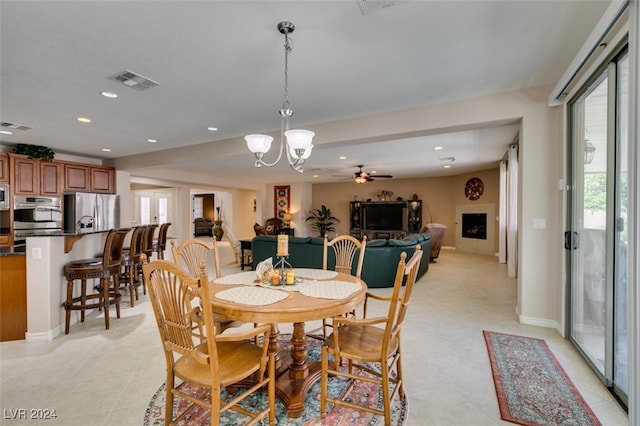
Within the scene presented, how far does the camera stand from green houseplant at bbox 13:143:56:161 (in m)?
5.07

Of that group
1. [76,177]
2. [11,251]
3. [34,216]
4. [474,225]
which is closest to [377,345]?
[11,251]

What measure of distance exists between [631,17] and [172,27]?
2608mm

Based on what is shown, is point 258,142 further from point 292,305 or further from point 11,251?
point 11,251

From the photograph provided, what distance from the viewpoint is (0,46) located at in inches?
86.5

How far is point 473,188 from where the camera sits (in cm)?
927

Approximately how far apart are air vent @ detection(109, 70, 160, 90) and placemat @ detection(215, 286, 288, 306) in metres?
2.18

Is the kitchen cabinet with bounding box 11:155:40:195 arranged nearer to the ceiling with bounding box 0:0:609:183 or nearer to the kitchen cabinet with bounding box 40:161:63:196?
the kitchen cabinet with bounding box 40:161:63:196

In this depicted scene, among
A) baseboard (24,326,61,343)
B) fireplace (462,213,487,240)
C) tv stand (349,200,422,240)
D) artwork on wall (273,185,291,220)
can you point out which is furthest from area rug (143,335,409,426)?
artwork on wall (273,185,291,220)

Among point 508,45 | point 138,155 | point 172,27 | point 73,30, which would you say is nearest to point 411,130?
point 508,45

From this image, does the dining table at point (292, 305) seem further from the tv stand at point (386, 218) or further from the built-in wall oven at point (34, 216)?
the tv stand at point (386, 218)

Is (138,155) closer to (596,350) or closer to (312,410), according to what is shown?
(312,410)

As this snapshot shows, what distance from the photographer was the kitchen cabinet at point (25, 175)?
4993 millimetres

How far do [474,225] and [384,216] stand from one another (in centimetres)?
287

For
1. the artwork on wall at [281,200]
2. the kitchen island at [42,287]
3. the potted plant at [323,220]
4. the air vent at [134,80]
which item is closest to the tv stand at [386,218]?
the potted plant at [323,220]
